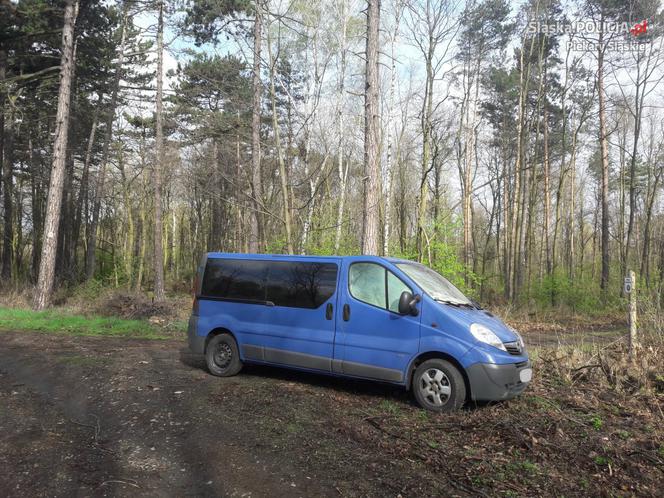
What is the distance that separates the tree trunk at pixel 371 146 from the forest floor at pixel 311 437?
397cm

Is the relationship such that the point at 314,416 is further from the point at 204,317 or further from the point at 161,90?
the point at 161,90

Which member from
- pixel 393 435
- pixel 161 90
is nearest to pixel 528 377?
pixel 393 435

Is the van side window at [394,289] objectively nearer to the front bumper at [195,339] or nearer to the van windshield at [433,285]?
the van windshield at [433,285]

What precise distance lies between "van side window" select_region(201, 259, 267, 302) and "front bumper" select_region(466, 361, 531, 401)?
3.20 m

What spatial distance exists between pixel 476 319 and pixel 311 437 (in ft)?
8.05

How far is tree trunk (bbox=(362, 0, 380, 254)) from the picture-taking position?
1012 cm

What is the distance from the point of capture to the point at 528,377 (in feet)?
18.4

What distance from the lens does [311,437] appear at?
14.9ft

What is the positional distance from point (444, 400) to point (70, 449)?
155 inches

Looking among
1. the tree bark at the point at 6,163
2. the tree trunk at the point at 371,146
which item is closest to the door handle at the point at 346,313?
the tree trunk at the point at 371,146

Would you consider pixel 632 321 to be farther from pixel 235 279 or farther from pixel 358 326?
pixel 235 279

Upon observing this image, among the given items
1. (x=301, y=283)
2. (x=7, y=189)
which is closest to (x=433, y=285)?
(x=301, y=283)

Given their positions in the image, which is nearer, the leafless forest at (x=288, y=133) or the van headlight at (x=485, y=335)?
the van headlight at (x=485, y=335)

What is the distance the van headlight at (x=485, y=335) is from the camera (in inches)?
208
